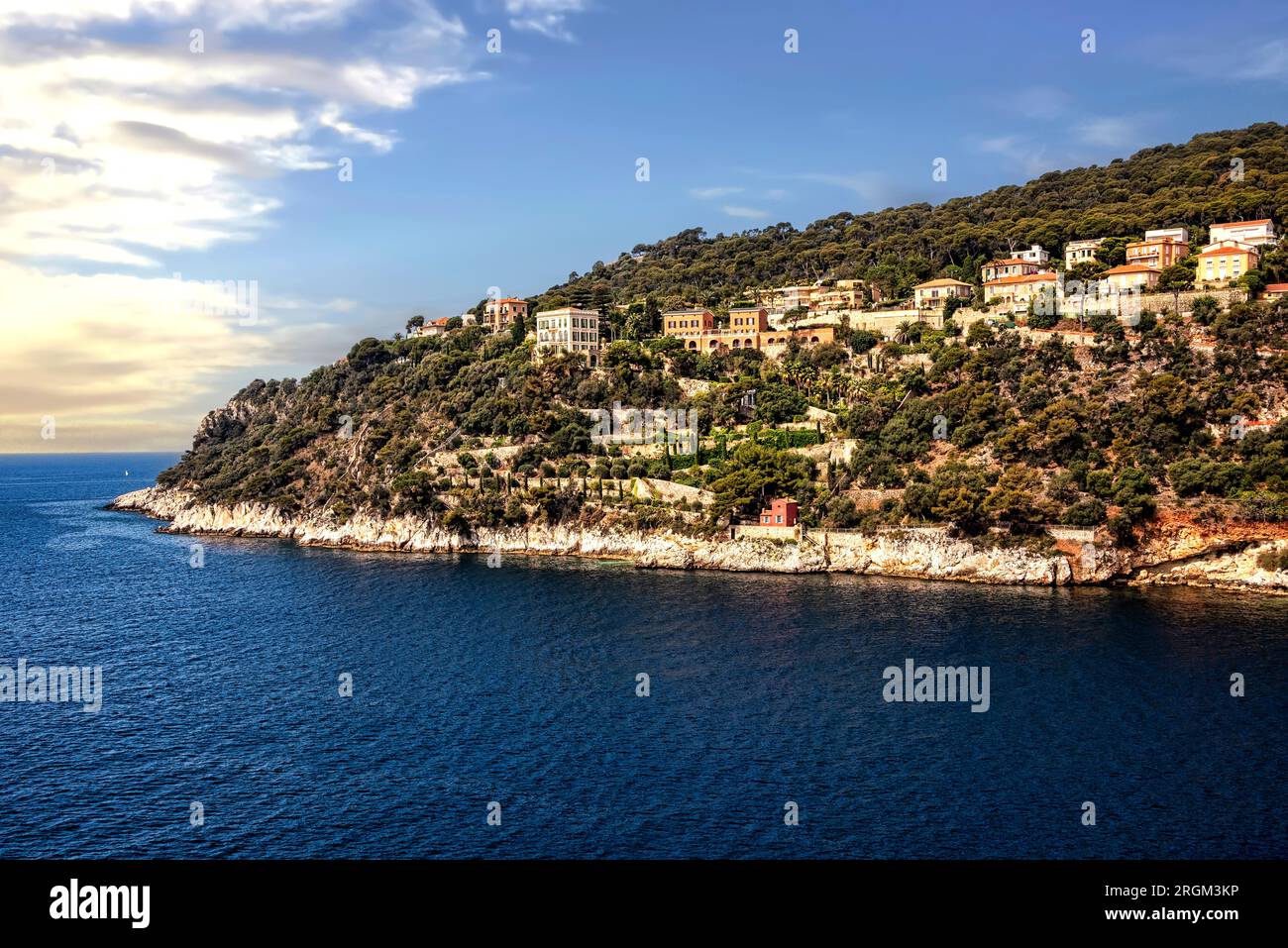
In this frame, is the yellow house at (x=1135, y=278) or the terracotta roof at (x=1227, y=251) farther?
the yellow house at (x=1135, y=278)

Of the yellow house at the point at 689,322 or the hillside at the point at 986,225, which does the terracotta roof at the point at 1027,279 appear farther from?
the yellow house at the point at 689,322

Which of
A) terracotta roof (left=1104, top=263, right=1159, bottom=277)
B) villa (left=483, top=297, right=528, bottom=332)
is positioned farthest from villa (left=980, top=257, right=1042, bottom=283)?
villa (left=483, top=297, right=528, bottom=332)

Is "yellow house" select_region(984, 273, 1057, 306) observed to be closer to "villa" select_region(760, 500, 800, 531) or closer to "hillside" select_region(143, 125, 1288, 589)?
"hillside" select_region(143, 125, 1288, 589)

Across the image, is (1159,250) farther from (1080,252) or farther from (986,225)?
(986,225)

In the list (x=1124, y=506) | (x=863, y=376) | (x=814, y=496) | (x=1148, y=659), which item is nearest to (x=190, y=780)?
(x=1148, y=659)

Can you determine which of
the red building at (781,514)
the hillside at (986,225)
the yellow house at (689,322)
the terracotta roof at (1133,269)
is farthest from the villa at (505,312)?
the terracotta roof at (1133,269)
